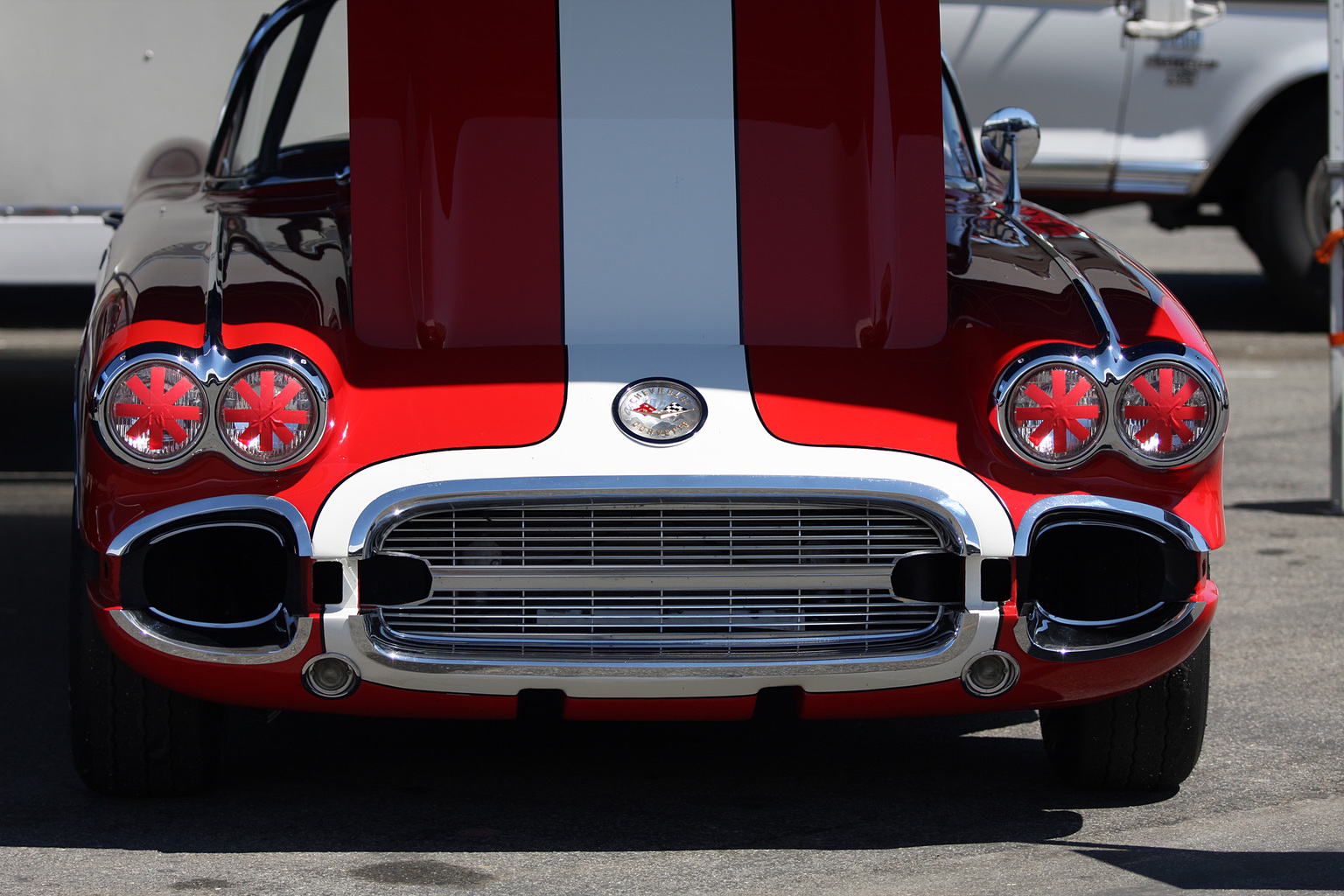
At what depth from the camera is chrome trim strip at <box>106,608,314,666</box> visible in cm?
304

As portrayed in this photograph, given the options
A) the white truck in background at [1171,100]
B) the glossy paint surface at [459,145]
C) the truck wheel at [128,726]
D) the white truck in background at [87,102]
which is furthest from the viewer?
the white truck in background at [1171,100]

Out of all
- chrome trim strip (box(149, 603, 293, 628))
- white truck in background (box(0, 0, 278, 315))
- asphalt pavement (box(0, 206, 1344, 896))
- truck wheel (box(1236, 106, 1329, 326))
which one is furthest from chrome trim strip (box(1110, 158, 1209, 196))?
chrome trim strip (box(149, 603, 293, 628))

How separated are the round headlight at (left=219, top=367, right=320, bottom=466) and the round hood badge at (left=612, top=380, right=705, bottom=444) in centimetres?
54

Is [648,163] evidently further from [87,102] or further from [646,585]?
[87,102]

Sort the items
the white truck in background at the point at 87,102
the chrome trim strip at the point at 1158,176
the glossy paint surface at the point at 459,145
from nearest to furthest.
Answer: the glossy paint surface at the point at 459,145 → the white truck in background at the point at 87,102 → the chrome trim strip at the point at 1158,176

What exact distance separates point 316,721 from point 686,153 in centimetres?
150

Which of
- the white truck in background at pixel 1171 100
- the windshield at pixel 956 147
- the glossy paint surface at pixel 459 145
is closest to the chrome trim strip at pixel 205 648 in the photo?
the glossy paint surface at pixel 459 145

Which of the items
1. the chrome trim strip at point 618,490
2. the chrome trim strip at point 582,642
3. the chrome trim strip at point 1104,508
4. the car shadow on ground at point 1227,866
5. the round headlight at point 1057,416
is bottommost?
the car shadow on ground at point 1227,866

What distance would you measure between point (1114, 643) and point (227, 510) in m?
1.58

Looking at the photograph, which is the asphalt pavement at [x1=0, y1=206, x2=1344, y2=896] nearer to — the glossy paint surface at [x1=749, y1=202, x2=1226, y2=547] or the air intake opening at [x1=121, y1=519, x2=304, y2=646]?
the air intake opening at [x1=121, y1=519, x2=304, y2=646]

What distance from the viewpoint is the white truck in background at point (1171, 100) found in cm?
922

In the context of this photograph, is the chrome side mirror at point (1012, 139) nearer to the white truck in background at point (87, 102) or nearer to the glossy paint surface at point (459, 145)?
the glossy paint surface at point (459, 145)

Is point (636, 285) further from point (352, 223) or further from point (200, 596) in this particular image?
point (200, 596)

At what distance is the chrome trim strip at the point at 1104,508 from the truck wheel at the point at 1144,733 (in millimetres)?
303
